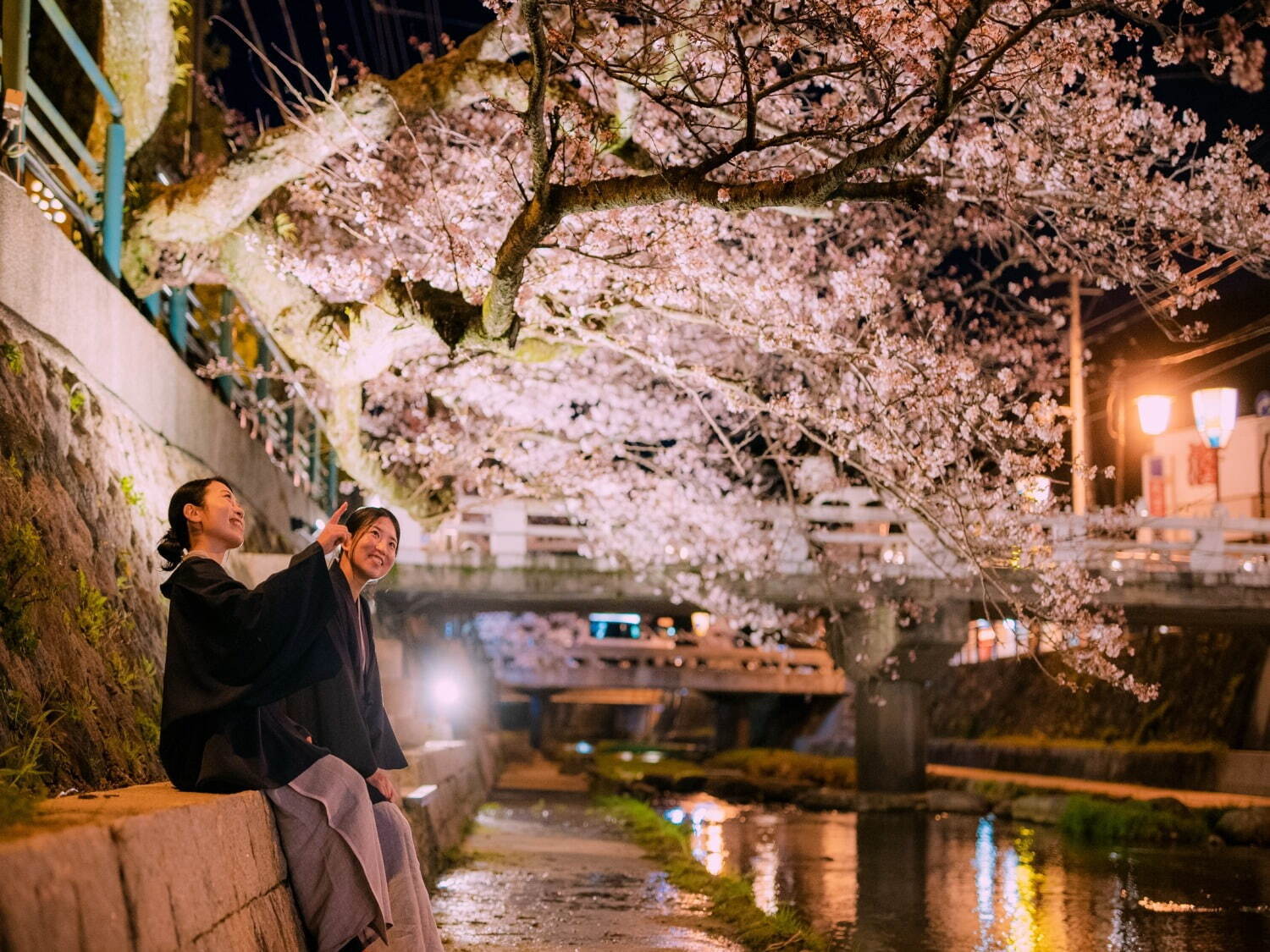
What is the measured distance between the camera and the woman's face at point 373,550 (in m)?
4.99

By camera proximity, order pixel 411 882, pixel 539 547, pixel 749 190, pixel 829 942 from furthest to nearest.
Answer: pixel 539 547 < pixel 829 942 < pixel 749 190 < pixel 411 882

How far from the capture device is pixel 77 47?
7789 mm

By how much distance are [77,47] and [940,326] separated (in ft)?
20.7

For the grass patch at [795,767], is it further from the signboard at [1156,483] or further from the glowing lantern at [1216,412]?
the glowing lantern at [1216,412]

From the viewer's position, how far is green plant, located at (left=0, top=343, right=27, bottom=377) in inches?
241

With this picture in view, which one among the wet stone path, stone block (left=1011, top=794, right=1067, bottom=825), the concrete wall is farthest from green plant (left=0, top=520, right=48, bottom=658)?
stone block (left=1011, top=794, right=1067, bottom=825)

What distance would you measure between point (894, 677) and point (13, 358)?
18882 mm

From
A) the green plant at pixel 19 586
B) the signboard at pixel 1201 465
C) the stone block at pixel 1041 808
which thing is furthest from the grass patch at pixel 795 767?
the green plant at pixel 19 586

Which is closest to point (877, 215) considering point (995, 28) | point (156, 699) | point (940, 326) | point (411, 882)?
point (940, 326)

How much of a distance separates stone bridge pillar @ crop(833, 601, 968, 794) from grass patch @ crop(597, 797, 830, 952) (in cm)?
793

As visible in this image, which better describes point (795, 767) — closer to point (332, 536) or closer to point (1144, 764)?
point (1144, 764)

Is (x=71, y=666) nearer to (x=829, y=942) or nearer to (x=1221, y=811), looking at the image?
(x=829, y=942)

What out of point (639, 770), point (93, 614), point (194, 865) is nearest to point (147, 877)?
point (194, 865)

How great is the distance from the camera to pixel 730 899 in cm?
890
